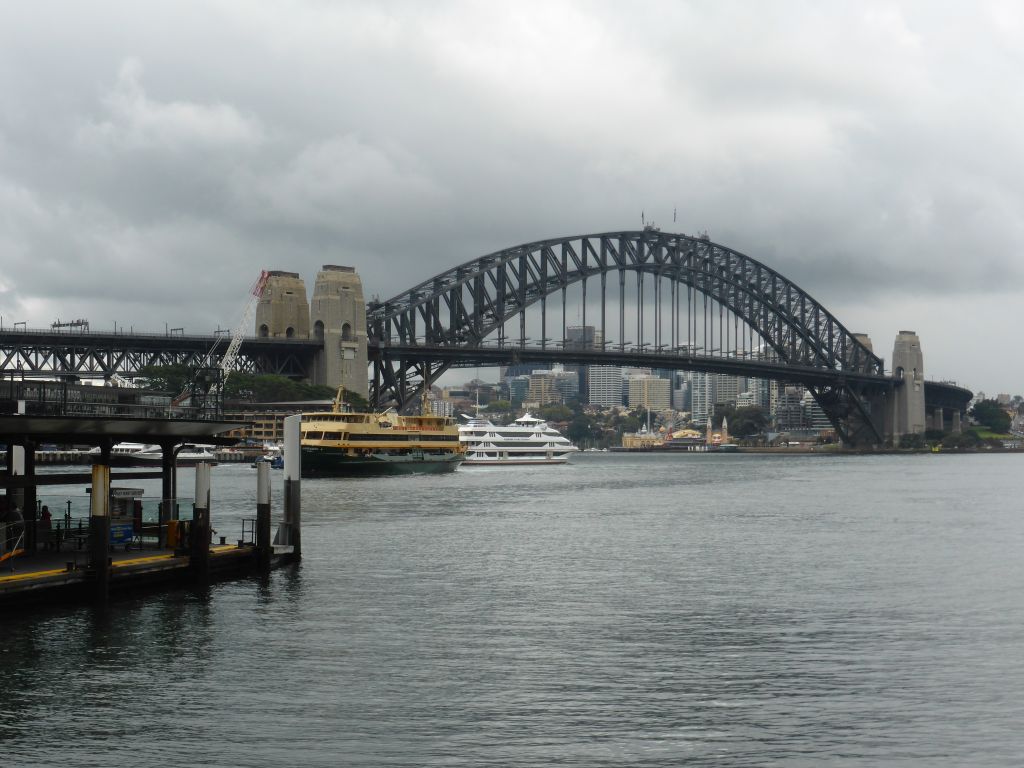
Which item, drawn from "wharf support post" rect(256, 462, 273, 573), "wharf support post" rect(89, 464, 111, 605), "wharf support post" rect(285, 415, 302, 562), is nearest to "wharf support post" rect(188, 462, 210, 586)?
"wharf support post" rect(256, 462, 273, 573)

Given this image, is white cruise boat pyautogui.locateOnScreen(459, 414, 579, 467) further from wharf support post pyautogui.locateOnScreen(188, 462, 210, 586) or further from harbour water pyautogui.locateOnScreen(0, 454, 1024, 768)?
wharf support post pyautogui.locateOnScreen(188, 462, 210, 586)

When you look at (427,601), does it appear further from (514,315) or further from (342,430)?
(514,315)

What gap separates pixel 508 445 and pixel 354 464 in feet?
151

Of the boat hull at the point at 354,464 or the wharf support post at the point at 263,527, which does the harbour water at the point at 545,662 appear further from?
the boat hull at the point at 354,464

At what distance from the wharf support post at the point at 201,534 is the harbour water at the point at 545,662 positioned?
753mm

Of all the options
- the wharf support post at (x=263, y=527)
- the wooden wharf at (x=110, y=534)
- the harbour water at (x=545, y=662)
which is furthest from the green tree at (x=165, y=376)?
the wharf support post at (x=263, y=527)

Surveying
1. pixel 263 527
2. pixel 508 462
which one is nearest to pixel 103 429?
pixel 263 527

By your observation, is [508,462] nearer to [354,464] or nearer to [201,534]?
[354,464]

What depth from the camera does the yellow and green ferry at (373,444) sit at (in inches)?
4144

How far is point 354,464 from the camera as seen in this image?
106938 mm

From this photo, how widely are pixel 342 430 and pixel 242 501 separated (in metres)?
35.5

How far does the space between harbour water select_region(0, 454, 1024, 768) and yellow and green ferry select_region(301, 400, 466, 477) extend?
5857cm

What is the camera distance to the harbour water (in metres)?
19.1

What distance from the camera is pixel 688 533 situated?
52781 mm
